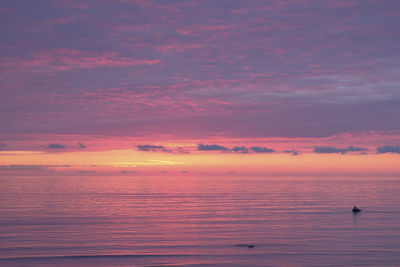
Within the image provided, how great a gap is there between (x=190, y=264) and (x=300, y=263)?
10296 mm

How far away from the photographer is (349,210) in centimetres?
9012

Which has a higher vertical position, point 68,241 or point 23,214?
point 23,214

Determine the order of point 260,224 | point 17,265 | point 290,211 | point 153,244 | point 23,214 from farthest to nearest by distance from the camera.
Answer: point 290,211
point 23,214
point 260,224
point 153,244
point 17,265

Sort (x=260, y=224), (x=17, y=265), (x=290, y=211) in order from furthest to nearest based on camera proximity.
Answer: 1. (x=290, y=211)
2. (x=260, y=224)
3. (x=17, y=265)

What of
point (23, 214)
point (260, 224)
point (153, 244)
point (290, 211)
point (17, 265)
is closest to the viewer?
point (17, 265)

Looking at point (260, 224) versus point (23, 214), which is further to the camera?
point (23, 214)

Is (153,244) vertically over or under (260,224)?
under

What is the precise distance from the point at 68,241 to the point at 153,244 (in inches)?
402

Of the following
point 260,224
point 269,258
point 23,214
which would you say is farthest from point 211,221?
point 23,214

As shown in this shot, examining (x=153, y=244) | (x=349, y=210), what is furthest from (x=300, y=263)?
(x=349, y=210)

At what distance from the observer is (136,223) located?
68.1 m

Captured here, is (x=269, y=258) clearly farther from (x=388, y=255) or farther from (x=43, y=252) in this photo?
(x=43, y=252)

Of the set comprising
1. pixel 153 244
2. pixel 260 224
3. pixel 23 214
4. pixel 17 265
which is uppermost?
pixel 23 214

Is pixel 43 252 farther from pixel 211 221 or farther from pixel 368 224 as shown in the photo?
pixel 368 224
